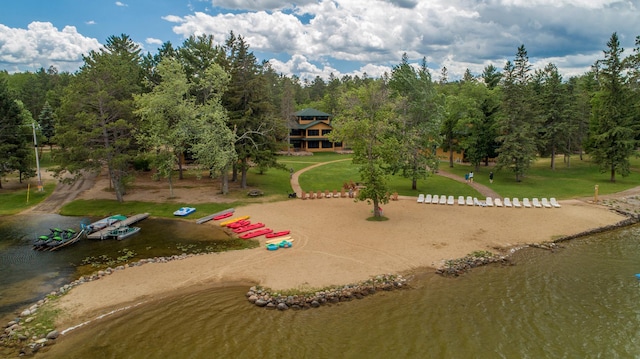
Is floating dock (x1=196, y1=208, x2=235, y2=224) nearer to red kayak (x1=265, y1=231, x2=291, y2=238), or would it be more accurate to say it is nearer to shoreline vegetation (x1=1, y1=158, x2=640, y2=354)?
shoreline vegetation (x1=1, y1=158, x2=640, y2=354)

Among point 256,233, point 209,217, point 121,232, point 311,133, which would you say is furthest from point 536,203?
point 311,133

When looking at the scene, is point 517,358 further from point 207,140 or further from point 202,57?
point 202,57

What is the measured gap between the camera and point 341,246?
77.0 feet

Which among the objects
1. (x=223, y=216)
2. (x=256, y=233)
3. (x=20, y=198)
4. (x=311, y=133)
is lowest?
(x=256, y=233)

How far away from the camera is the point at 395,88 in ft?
124

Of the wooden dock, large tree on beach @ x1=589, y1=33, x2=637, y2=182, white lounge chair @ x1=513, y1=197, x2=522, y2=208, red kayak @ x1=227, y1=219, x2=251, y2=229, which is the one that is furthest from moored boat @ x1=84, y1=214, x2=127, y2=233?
large tree on beach @ x1=589, y1=33, x2=637, y2=182

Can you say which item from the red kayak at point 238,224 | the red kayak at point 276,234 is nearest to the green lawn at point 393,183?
the red kayak at point 238,224

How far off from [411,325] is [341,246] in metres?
8.40

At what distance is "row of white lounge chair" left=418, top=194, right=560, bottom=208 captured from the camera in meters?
32.7

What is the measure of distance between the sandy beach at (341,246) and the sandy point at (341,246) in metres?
0.05

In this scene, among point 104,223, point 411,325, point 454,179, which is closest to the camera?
point 411,325

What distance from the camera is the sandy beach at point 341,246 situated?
18.6 m

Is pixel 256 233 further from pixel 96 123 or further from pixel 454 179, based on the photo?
pixel 454 179

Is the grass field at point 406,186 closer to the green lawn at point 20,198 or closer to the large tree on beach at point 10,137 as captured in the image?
the green lawn at point 20,198
